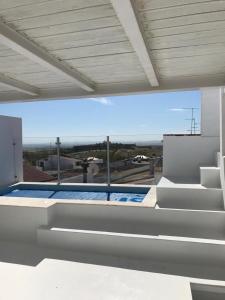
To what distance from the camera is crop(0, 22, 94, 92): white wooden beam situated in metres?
2.44

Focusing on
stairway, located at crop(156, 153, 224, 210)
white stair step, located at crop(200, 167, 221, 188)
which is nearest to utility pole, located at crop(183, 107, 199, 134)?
white stair step, located at crop(200, 167, 221, 188)

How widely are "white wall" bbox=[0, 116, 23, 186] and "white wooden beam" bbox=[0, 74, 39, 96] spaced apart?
152 inches

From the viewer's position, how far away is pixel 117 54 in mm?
3092

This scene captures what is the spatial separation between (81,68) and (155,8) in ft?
5.45

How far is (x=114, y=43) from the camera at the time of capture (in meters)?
2.77

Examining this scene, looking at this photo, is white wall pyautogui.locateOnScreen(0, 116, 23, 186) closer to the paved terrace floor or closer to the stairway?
the paved terrace floor

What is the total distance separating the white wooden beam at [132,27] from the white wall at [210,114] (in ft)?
14.3

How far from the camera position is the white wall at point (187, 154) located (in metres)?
6.70

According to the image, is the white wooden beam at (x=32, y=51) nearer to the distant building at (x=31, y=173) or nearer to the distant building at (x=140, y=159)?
the distant building at (x=140, y=159)

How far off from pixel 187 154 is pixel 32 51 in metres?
4.90

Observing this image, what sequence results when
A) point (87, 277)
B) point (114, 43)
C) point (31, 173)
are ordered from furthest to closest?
point (31, 173), point (87, 277), point (114, 43)

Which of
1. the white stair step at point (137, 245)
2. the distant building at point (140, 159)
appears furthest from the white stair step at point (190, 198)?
the distant building at point (140, 159)

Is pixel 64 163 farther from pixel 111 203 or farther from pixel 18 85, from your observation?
pixel 18 85

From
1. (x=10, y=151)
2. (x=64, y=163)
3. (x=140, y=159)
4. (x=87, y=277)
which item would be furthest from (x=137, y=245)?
(x=10, y=151)
